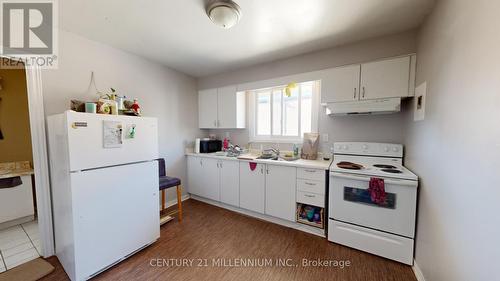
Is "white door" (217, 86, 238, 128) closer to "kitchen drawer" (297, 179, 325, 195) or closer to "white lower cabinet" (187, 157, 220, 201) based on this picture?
"white lower cabinet" (187, 157, 220, 201)

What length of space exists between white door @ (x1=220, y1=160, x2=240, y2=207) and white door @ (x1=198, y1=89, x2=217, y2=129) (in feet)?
3.04

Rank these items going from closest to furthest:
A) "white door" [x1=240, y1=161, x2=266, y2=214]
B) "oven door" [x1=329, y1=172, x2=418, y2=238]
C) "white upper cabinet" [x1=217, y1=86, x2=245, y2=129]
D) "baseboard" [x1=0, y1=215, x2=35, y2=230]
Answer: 1. "oven door" [x1=329, y1=172, x2=418, y2=238]
2. "baseboard" [x1=0, y1=215, x2=35, y2=230]
3. "white door" [x1=240, y1=161, x2=266, y2=214]
4. "white upper cabinet" [x1=217, y1=86, x2=245, y2=129]

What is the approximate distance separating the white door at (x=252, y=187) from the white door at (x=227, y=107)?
856 millimetres

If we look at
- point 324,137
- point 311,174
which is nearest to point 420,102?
point 324,137

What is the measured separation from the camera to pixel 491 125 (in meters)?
0.80

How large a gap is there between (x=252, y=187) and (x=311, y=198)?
832 mm

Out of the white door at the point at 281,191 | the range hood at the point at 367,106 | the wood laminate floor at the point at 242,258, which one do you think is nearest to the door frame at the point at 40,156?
the wood laminate floor at the point at 242,258

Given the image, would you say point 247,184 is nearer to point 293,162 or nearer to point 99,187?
point 293,162

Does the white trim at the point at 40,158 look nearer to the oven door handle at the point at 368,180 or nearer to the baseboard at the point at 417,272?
the oven door handle at the point at 368,180

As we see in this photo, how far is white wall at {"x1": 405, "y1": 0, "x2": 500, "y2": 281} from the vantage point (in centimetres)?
80

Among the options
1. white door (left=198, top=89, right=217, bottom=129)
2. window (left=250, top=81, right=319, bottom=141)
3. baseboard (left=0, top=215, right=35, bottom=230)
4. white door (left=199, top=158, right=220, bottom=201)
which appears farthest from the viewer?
white door (left=198, top=89, right=217, bottom=129)

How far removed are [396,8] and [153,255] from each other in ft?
11.1

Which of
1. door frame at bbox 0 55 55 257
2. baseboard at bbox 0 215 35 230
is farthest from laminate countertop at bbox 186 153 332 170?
baseboard at bbox 0 215 35 230

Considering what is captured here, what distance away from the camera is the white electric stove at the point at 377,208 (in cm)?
163
